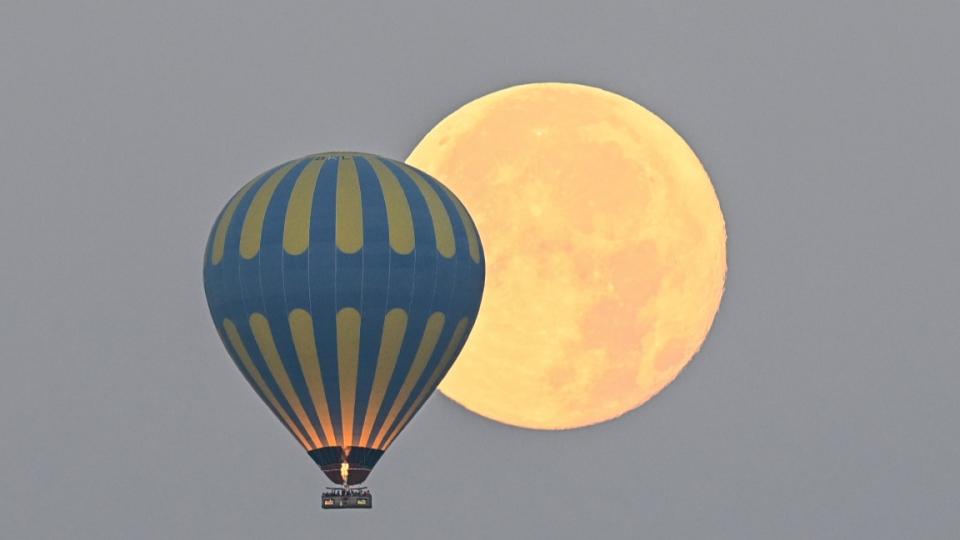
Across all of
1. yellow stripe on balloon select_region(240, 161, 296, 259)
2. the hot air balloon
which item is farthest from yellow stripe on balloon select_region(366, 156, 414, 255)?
yellow stripe on balloon select_region(240, 161, 296, 259)

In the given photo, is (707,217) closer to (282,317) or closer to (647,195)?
(647,195)

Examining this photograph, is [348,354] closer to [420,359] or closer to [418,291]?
[420,359]

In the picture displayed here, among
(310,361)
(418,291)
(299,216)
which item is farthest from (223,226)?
(418,291)

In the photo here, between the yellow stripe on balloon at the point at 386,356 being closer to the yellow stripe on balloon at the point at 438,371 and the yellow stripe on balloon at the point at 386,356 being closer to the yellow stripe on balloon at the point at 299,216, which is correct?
the yellow stripe on balloon at the point at 438,371

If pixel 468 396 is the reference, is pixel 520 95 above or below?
above

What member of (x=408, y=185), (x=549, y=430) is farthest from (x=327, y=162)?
(x=549, y=430)

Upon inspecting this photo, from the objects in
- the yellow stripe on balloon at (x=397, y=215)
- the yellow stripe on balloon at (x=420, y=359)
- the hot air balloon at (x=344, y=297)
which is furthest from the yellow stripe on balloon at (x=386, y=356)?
the yellow stripe on balloon at (x=397, y=215)

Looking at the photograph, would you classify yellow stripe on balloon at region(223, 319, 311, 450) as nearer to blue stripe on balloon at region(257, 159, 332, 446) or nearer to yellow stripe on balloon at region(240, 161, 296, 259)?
blue stripe on balloon at region(257, 159, 332, 446)
